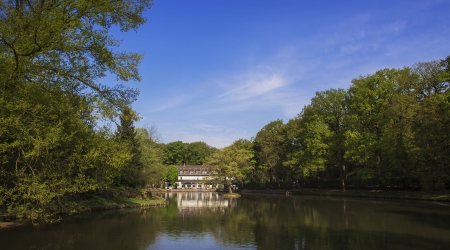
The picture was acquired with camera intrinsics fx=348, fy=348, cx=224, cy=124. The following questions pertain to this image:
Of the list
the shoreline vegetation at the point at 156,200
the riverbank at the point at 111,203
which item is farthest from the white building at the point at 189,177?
the riverbank at the point at 111,203

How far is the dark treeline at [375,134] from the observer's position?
34.9 meters

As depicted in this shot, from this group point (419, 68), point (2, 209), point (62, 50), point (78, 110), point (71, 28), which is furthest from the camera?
point (419, 68)

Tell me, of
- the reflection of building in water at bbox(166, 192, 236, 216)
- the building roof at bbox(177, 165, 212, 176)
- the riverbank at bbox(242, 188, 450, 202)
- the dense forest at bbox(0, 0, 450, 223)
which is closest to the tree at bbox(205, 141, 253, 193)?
the dense forest at bbox(0, 0, 450, 223)

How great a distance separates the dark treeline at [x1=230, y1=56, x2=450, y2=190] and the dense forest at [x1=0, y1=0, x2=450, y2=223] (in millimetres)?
160

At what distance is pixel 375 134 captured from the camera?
4762cm

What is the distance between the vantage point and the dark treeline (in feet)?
Result: 115

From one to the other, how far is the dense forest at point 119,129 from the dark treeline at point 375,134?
0.16m

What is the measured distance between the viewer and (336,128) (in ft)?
190

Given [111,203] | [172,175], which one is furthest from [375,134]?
[172,175]

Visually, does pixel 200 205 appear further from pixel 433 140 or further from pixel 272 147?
pixel 272 147

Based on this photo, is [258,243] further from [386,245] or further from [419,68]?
[419,68]

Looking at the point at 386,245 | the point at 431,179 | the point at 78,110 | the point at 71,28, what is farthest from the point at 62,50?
the point at 431,179

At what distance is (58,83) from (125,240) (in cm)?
723

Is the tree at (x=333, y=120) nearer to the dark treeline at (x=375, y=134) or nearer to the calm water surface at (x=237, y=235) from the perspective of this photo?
the dark treeline at (x=375, y=134)
